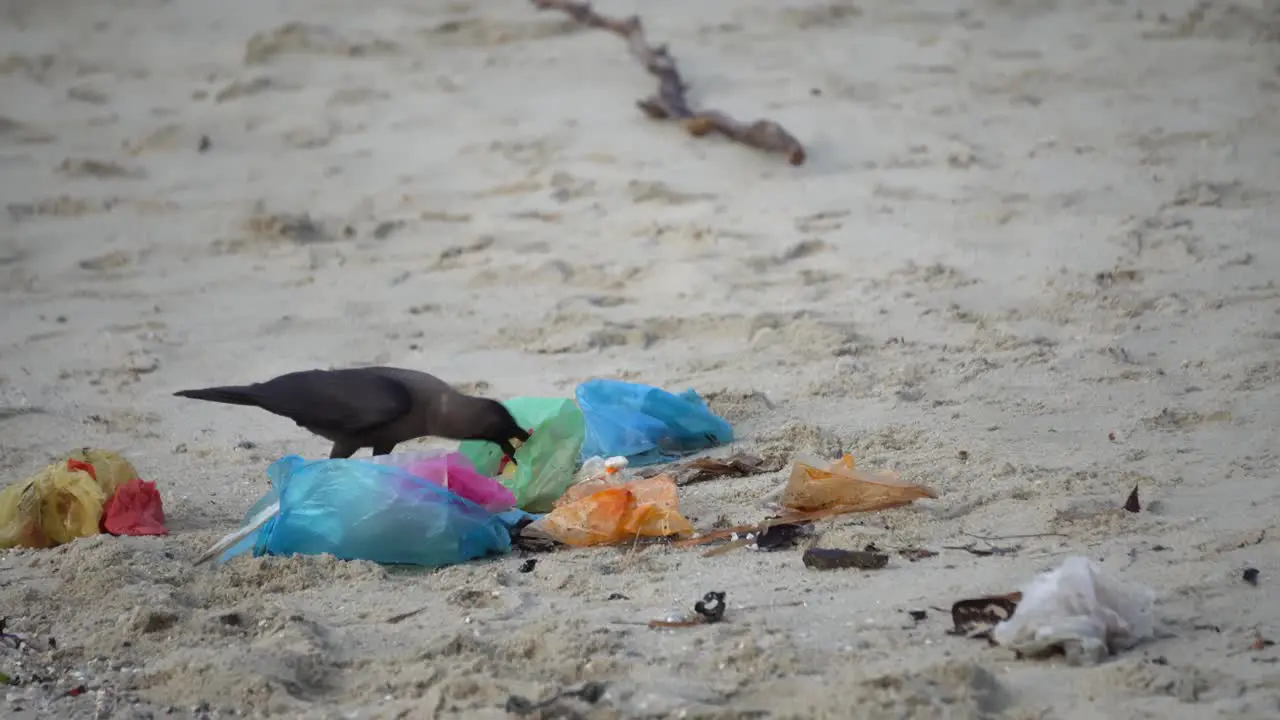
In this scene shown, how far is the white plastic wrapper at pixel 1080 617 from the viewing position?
2.51m

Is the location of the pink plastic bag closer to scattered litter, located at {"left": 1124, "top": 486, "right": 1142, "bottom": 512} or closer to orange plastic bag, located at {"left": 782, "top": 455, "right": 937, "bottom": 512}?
orange plastic bag, located at {"left": 782, "top": 455, "right": 937, "bottom": 512}

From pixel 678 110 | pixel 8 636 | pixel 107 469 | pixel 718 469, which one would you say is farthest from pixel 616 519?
pixel 678 110

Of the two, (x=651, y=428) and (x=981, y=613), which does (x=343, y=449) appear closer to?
(x=651, y=428)

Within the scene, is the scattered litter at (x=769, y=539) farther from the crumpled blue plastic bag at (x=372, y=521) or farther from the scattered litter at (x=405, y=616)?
the scattered litter at (x=405, y=616)

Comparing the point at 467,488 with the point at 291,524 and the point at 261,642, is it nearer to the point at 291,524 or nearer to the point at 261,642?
the point at 291,524

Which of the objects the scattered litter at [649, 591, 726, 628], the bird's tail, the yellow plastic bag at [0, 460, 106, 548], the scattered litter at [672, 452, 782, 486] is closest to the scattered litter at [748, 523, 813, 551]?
the scattered litter at [649, 591, 726, 628]

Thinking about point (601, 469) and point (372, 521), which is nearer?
point (372, 521)

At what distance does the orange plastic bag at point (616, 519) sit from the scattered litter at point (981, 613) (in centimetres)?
89

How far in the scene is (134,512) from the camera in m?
3.75

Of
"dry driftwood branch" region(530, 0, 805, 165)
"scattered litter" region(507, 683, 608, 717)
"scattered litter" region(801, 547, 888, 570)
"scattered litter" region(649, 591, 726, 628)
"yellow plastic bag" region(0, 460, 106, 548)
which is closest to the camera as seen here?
"scattered litter" region(507, 683, 608, 717)

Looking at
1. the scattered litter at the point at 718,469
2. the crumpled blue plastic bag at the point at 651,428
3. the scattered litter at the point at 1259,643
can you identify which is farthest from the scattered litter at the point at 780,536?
the scattered litter at the point at 1259,643

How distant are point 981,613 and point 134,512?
88.2 inches

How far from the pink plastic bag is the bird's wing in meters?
0.31

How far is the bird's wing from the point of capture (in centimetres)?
404
